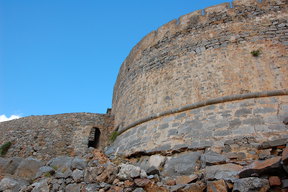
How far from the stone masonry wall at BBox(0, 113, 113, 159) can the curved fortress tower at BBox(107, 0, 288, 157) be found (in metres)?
2.72

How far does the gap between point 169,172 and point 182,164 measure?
0.84 ft

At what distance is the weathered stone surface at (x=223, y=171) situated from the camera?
3.04m

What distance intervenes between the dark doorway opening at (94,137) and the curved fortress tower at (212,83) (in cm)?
265

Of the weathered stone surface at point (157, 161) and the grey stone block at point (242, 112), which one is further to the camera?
the grey stone block at point (242, 112)

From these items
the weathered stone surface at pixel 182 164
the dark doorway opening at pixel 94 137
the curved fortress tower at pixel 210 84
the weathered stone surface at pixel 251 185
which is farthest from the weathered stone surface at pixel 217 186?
the dark doorway opening at pixel 94 137

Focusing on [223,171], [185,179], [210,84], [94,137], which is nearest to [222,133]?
[223,171]

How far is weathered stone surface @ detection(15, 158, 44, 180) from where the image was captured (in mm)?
4195

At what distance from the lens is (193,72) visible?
5.59m

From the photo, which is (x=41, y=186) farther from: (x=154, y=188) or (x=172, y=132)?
(x=172, y=132)

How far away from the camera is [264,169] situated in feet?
8.75

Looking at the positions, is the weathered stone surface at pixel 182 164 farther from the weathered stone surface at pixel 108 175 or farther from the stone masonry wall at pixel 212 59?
the stone masonry wall at pixel 212 59

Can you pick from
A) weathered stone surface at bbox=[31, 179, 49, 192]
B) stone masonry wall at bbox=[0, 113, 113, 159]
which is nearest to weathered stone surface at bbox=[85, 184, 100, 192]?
weathered stone surface at bbox=[31, 179, 49, 192]

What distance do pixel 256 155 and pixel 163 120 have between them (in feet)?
7.35

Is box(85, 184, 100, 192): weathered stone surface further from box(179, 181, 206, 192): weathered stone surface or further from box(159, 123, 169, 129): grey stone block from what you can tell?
box(159, 123, 169, 129): grey stone block
